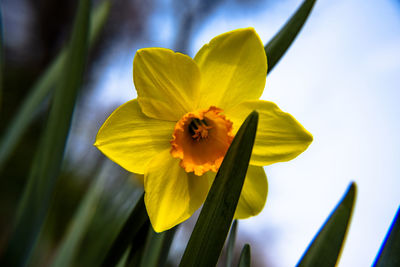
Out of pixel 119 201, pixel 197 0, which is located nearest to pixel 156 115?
pixel 119 201

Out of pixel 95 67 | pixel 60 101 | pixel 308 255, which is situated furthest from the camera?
pixel 95 67

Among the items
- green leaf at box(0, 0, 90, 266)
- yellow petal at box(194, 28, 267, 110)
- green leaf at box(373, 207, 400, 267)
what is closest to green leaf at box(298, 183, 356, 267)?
green leaf at box(373, 207, 400, 267)

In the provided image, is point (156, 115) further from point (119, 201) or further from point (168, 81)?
point (119, 201)

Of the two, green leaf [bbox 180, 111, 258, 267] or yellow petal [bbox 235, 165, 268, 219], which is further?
yellow petal [bbox 235, 165, 268, 219]

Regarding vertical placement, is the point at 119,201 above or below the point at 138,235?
below

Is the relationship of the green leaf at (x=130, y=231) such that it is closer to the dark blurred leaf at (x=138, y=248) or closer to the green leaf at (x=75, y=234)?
the dark blurred leaf at (x=138, y=248)

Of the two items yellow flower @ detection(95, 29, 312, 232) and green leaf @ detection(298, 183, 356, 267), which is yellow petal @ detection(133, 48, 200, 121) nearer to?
yellow flower @ detection(95, 29, 312, 232)

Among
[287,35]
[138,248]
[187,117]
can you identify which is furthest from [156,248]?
[287,35]
